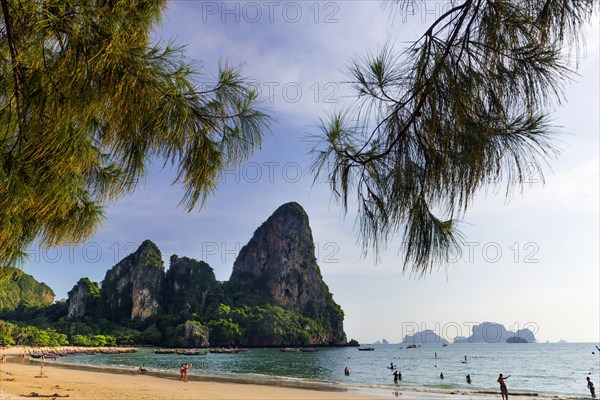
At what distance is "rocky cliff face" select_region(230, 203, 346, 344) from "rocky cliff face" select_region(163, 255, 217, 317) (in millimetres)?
11513

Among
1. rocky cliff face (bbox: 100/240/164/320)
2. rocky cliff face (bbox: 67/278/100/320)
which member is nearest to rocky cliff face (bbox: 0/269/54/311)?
rocky cliff face (bbox: 67/278/100/320)

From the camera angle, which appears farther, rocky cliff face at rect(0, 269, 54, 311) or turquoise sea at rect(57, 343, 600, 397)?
rocky cliff face at rect(0, 269, 54, 311)

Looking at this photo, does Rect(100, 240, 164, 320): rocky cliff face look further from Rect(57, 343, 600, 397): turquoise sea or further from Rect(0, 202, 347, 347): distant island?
Rect(57, 343, 600, 397): turquoise sea

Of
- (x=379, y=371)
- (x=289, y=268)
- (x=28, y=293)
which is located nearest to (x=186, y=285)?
(x=289, y=268)

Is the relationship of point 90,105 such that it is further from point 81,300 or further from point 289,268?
point 289,268

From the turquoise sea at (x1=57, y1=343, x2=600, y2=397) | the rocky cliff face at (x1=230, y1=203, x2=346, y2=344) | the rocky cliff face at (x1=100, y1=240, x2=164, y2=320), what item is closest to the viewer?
the turquoise sea at (x1=57, y1=343, x2=600, y2=397)

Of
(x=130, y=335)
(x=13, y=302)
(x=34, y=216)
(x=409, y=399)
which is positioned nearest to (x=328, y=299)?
(x=130, y=335)

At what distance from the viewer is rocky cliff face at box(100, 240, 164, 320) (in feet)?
Answer: 309

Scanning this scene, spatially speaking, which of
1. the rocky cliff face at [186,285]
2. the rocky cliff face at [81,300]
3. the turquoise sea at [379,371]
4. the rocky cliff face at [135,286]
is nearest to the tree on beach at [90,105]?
the turquoise sea at [379,371]

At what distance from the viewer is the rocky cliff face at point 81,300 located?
9275cm

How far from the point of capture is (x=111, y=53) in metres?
Result: 2.08

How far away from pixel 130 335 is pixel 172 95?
90.4 metres

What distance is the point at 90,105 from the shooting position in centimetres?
220

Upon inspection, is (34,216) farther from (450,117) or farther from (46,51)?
(450,117)
